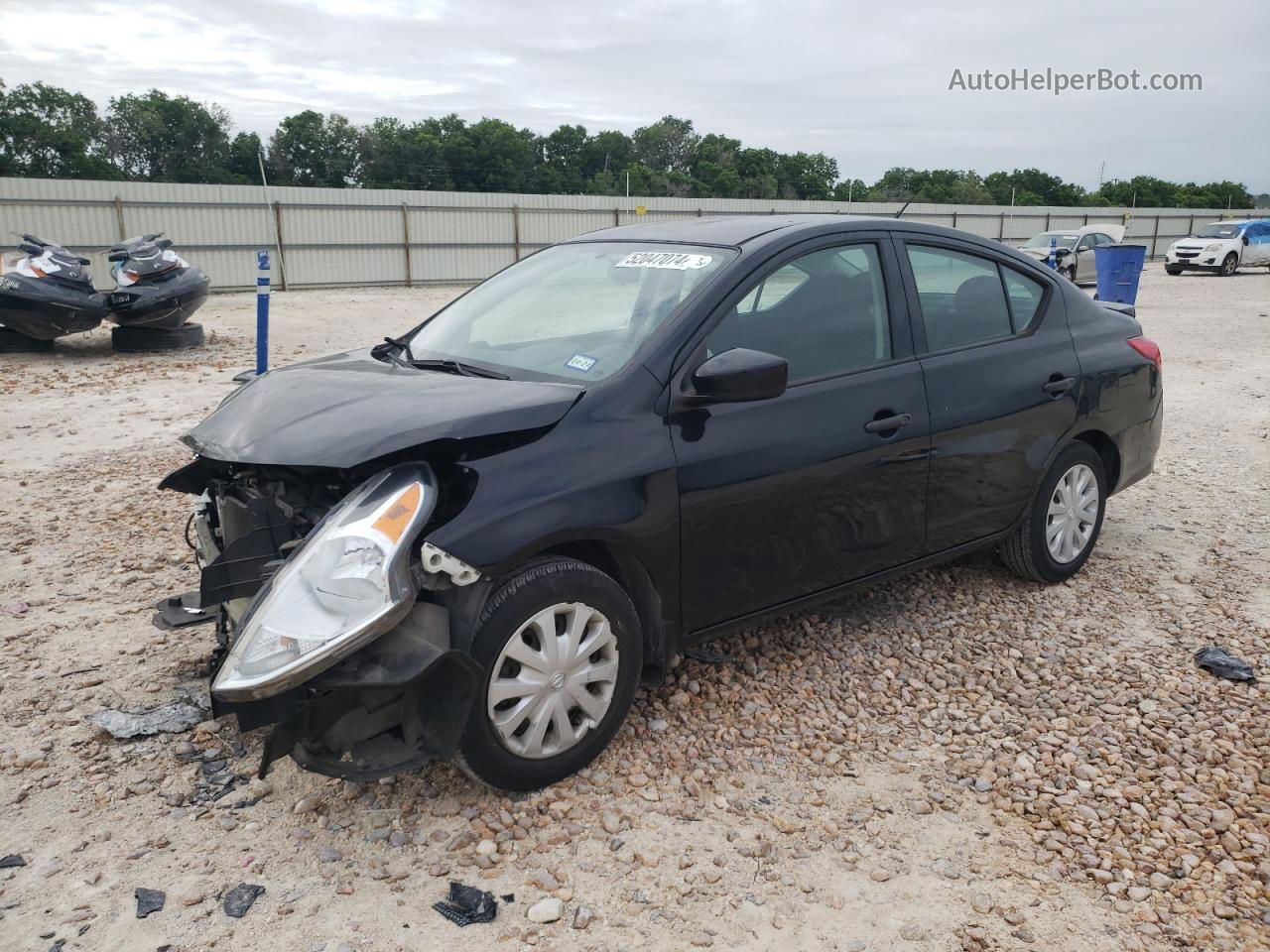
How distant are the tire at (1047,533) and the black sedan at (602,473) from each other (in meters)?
0.02

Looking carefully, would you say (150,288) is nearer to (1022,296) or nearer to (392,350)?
(392,350)

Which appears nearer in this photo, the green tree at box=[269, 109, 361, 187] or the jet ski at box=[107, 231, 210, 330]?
the jet ski at box=[107, 231, 210, 330]

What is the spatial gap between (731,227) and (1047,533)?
2.14 meters

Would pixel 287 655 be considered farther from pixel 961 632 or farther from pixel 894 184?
pixel 894 184

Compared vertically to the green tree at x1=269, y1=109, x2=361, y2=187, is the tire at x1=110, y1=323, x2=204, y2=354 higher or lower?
lower

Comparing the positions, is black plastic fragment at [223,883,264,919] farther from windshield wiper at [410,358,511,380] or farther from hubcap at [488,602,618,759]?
windshield wiper at [410,358,511,380]

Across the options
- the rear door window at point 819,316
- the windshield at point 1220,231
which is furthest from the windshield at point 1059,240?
the rear door window at point 819,316

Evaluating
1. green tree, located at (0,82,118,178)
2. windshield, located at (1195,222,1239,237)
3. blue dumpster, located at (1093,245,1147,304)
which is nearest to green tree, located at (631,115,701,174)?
green tree, located at (0,82,118,178)

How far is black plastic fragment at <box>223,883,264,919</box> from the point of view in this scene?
2.70 metres

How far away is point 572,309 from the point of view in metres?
4.00

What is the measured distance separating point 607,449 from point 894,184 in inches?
2166

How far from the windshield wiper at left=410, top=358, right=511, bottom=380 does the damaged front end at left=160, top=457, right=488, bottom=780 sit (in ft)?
2.42

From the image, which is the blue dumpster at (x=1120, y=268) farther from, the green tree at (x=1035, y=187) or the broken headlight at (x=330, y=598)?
the green tree at (x=1035, y=187)

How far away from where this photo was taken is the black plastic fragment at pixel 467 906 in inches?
106
